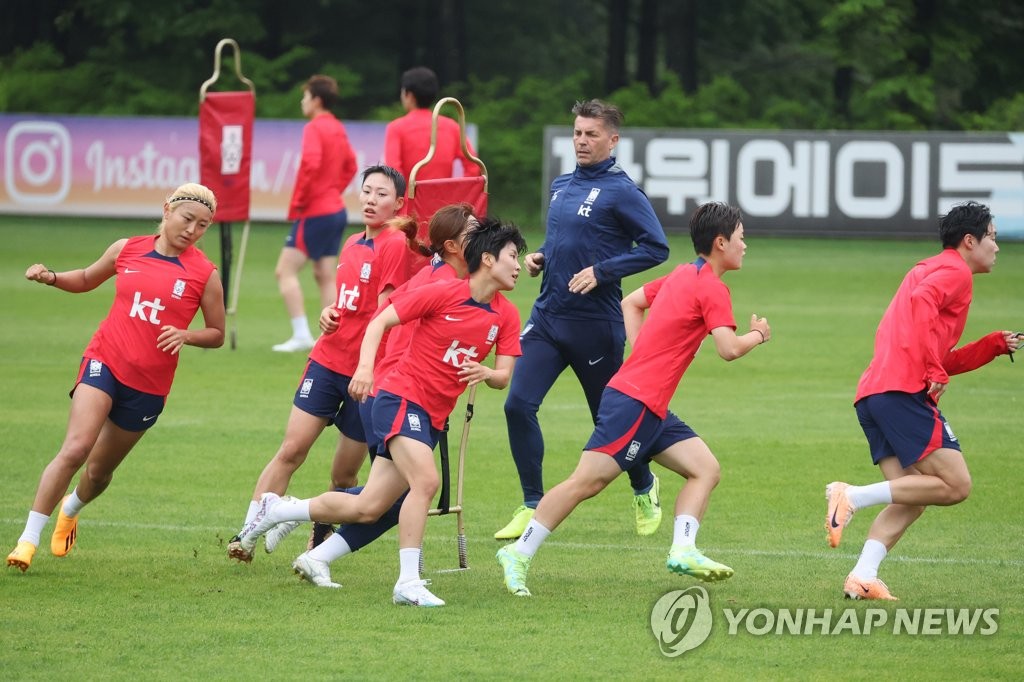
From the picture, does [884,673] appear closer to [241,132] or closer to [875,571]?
[875,571]

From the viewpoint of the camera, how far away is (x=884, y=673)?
251 inches

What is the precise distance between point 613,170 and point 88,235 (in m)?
20.0

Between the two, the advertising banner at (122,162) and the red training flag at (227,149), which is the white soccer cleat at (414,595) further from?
the advertising banner at (122,162)

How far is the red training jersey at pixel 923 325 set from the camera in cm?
757

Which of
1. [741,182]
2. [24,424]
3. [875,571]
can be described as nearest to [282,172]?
[741,182]

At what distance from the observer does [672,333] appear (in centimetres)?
771

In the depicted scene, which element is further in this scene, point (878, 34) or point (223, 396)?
point (878, 34)

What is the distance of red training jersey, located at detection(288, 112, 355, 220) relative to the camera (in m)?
16.3

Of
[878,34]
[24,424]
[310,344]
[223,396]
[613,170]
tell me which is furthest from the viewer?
[878,34]

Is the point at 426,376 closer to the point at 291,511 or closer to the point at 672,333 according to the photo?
the point at 291,511

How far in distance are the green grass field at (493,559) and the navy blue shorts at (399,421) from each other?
78cm

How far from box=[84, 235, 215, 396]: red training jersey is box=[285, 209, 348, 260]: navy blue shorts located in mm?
8002

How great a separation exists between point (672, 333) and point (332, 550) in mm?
1916

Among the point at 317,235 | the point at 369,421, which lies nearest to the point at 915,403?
the point at 369,421
